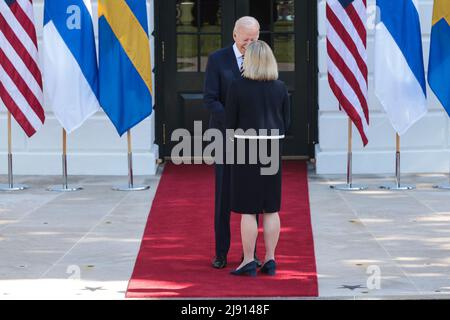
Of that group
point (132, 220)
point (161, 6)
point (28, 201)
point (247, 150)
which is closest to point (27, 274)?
point (247, 150)

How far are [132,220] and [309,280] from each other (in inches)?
122

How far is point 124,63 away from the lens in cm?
1257

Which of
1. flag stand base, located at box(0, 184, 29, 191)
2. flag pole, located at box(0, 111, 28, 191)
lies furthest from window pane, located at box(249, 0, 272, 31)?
flag stand base, located at box(0, 184, 29, 191)

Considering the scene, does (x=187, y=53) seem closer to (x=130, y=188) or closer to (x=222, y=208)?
(x=130, y=188)

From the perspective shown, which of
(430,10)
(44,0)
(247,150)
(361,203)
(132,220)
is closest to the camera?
(247,150)

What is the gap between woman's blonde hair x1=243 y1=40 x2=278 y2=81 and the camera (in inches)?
311

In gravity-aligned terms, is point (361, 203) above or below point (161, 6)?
below

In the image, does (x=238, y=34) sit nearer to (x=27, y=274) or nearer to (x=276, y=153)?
(x=276, y=153)

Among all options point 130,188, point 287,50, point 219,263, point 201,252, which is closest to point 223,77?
point 219,263

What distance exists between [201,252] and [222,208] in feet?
→ 2.75

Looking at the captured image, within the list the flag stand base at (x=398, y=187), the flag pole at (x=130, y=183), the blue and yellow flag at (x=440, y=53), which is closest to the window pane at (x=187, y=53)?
the flag pole at (x=130, y=183)

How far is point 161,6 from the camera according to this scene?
48.1 feet

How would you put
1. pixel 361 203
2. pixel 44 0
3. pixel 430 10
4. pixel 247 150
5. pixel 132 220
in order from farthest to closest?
pixel 430 10
pixel 44 0
pixel 361 203
pixel 132 220
pixel 247 150

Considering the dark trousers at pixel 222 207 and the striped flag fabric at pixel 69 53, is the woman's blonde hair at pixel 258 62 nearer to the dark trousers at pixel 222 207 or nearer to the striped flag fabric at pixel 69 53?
the dark trousers at pixel 222 207
